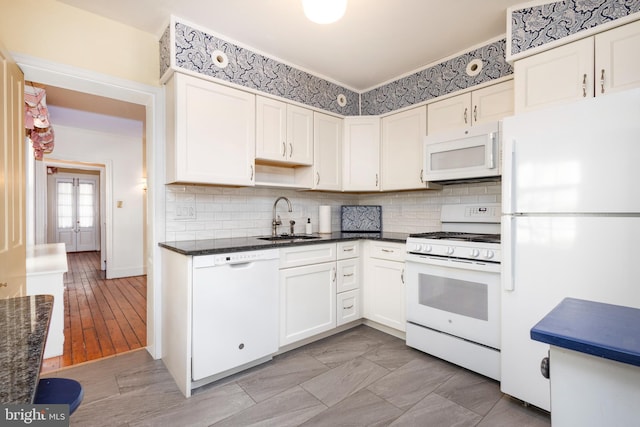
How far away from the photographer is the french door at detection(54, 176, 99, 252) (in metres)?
8.90

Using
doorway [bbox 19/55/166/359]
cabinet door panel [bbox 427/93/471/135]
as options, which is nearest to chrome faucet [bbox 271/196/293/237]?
doorway [bbox 19/55/166/359]

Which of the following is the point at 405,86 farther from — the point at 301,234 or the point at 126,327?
the point at 126,327

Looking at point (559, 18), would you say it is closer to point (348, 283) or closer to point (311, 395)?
point (348, 283)

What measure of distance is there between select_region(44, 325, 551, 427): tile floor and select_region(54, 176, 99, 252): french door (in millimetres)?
8713

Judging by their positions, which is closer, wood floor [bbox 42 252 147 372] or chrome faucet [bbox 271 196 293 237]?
wood floor [bbox 42 252 147 372]

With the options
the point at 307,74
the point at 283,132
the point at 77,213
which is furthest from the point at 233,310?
the point at 77,213

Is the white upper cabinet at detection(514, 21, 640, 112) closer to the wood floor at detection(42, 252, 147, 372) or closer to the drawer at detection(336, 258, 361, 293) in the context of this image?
the drawer at detection(336, 258, 361, 293)

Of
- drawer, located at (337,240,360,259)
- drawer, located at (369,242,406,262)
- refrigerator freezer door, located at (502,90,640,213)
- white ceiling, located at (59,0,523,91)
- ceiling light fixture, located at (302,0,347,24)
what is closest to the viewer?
refrigerator freezer door, located at (502,90,640,213)

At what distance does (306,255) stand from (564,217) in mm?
1751

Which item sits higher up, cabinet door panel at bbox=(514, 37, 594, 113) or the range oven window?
cabinet door panel at bbox=(514, 37, 594, 113)

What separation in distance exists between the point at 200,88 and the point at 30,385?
222 centimetres

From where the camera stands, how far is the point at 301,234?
10.8ft

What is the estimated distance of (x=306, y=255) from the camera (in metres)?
2.62

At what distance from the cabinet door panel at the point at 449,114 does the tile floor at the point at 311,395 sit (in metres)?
1.99
